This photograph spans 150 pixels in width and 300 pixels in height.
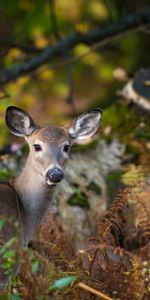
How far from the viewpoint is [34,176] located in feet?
23.5

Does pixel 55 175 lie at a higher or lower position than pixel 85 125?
higher

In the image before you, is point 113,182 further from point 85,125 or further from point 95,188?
point 85,125

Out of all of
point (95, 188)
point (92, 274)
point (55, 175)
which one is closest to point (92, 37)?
point (95, 188)

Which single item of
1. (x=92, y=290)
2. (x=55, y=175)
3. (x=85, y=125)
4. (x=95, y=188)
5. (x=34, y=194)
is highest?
(x=55, y=175)

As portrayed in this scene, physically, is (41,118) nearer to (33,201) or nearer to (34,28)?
(34,28)

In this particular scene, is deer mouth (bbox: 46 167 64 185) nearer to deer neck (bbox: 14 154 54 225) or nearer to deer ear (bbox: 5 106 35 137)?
deer neck (bbox: 14 154 54 225)

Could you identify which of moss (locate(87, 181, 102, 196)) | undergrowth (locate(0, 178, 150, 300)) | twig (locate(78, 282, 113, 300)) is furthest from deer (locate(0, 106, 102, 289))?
moss (locate(87, 181, 102, 196))

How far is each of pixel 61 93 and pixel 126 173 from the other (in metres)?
6.52

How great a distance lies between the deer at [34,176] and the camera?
699 cm

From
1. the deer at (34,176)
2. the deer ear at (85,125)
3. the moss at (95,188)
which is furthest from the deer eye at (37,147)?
the moss at (95,188)

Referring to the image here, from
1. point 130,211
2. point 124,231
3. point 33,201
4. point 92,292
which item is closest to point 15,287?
point 92,292

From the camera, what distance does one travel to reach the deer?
699 cm

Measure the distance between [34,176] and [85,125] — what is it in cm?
79

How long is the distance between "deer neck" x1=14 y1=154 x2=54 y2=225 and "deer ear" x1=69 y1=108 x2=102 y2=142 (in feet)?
1.98
